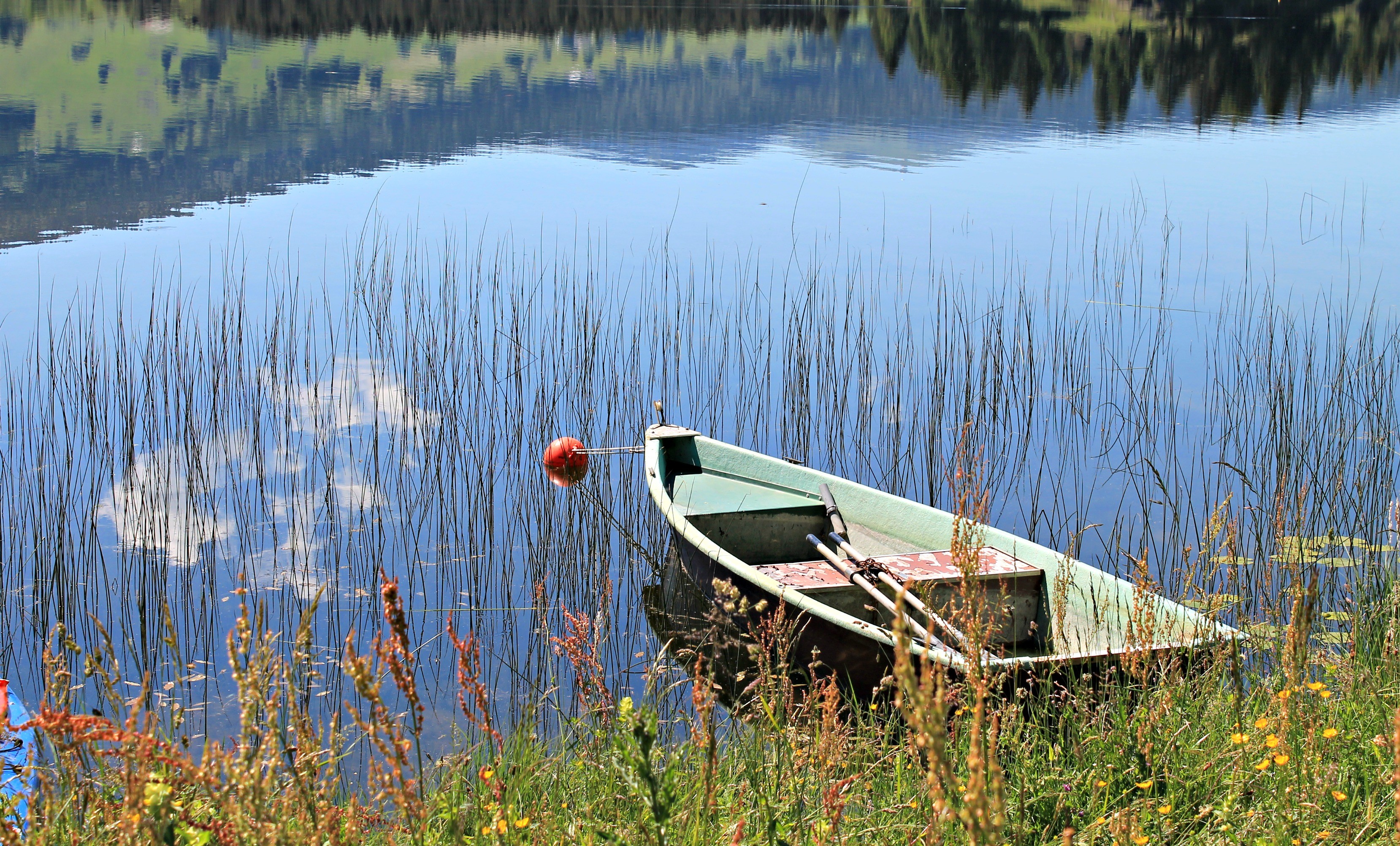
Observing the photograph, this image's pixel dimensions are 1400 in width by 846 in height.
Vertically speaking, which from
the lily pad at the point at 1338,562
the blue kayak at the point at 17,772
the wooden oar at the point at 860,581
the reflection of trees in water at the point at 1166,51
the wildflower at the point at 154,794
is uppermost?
the reflection of trees in water at the point at 1166,51

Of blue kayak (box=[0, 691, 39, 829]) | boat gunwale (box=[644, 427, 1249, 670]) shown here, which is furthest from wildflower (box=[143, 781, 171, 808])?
boat gunwale (box=[644, 427, 1249, 670])

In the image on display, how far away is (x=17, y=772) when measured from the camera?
2920 millimetres

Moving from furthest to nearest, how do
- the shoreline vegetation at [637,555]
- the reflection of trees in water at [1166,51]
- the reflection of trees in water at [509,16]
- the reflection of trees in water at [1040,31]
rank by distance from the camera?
the reflection of trees in water at [509,16], the reflection of trees in water at [1040,31], the reflection of trees in water at [1166,51], the shoreline vegetation at [637,555]

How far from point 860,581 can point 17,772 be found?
319 cm

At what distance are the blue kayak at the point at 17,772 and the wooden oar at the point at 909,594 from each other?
6.97 feet

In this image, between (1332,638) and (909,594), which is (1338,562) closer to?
(1332,638)

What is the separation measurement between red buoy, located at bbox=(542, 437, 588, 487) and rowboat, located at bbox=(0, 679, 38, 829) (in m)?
3.70

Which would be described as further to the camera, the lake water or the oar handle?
the lake water

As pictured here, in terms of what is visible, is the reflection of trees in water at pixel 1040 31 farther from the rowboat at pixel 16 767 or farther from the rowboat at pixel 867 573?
the rowboat at pixel 16 767

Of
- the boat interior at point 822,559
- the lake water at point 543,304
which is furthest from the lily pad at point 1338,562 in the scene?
the boat interior at point 822,559

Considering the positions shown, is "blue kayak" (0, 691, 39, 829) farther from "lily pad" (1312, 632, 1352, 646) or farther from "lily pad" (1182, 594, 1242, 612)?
"lily pad" (1312, 632, 1352, 646)

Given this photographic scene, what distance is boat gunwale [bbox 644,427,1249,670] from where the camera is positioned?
3.62 metres

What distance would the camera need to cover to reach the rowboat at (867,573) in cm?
384

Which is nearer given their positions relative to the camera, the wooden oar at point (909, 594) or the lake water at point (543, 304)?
the wooden oar at point (909, 594)
